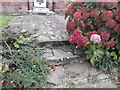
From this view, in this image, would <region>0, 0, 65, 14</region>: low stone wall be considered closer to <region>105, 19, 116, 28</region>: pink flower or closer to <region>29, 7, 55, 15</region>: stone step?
<region>29, 7, 55, 15</region>: stone step

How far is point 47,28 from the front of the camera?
360cm

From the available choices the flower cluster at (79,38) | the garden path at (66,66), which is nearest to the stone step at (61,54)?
the garden path at (66,66)

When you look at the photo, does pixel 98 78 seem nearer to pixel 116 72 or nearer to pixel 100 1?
pixel 116 72

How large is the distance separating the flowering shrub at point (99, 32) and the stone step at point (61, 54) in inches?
6.5

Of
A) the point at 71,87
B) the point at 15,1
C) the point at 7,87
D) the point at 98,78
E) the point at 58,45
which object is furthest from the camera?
the point at 15,1

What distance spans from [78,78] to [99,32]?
2.13 ft

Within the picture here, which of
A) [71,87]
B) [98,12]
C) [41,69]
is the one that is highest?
[98,12]

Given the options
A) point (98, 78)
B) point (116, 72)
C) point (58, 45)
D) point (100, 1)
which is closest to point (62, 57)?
point (58, 45)

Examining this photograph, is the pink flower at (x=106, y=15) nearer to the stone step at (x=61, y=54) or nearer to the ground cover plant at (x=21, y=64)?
the stone step at (x=61, y=54)

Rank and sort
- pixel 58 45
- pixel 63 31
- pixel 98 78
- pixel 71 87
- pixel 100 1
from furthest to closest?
1. pixel 63 31
2. pixel 58 45
3. pixel 100 1
4. pixel 98 78
5. pixel 71 87

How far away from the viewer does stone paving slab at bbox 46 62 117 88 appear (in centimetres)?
245

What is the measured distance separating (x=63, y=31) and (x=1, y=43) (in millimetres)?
1095

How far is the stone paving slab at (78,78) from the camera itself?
8.03ft

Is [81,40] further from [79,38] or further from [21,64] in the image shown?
[21,64]
